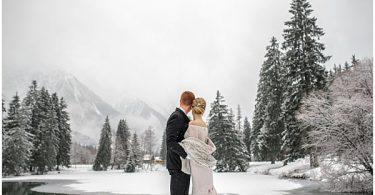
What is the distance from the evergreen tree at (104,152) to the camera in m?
33.9

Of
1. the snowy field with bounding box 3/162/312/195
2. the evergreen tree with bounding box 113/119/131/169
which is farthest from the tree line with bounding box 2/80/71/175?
the snowy field with bounding box 3/162/312/195

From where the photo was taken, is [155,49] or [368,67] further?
[155,49]

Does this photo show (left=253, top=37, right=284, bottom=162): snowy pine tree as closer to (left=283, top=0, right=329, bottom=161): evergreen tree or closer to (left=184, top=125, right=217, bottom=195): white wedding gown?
(left=283, top=0, right=329, bottom=161): evergreen tree

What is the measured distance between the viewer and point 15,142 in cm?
2373

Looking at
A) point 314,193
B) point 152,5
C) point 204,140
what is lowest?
point 314,193

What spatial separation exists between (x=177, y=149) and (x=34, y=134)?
28.1 m

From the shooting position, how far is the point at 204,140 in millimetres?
2801

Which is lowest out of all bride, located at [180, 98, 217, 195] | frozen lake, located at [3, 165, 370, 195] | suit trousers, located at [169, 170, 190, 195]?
frozen lake, located at [3, 165, 370, 195]

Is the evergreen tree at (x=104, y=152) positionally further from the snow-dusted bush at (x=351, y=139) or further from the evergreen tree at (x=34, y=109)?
the snow-dusted bush at (x=351, y=139)

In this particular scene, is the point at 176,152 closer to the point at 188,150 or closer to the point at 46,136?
the point at 188,150

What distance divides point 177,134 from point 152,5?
109ft

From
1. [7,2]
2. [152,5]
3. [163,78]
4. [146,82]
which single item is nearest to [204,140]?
[7,2]

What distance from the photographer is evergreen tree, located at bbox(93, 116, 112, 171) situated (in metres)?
33.9

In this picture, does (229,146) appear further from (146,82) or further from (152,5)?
(146,82)
